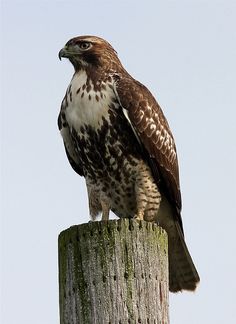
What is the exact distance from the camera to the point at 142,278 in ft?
13.2

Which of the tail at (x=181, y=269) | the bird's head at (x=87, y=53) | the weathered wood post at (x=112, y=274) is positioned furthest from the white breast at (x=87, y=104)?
the weathered wood post at (x=112, y=274)

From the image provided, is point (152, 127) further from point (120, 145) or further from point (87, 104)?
point (87, 104)

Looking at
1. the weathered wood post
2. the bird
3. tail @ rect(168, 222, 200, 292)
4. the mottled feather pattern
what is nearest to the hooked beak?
the bird

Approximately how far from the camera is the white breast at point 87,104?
6609mm

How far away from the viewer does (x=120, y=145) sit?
6656 mm

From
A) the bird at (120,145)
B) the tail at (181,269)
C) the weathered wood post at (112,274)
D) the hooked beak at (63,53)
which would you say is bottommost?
the weathered wood post at (112,274)

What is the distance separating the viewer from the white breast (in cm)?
661

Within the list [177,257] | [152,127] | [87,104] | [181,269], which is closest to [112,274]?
[181,269]

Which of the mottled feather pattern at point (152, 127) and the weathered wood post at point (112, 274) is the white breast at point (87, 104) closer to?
the mottled feather pattern at point (152, 127)

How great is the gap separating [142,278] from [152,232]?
0.33 meters

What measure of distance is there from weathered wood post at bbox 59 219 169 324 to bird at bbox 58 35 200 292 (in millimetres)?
2264

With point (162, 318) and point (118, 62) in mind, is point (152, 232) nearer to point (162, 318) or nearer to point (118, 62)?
point (162, 318)

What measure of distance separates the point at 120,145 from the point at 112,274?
2779 millimetres

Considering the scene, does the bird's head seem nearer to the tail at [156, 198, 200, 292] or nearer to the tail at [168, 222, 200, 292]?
the tail at [156, 198, 200, 292]
